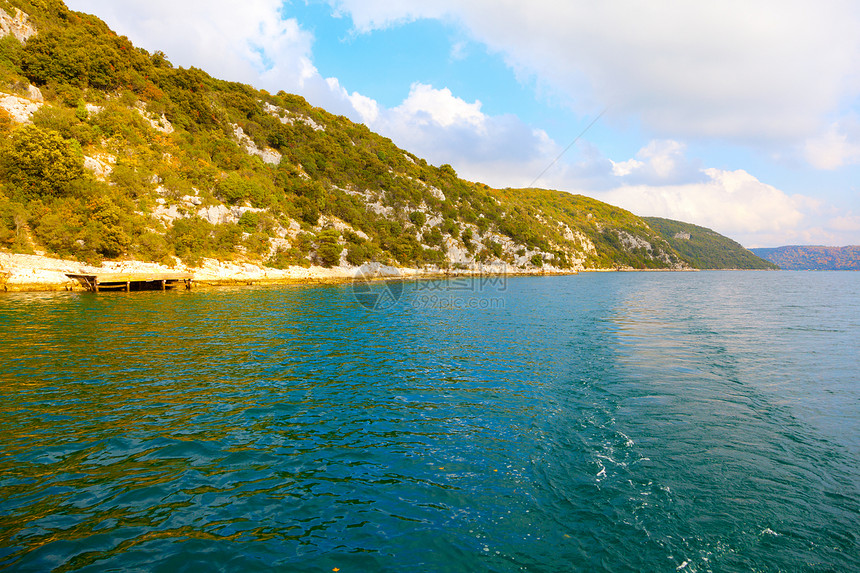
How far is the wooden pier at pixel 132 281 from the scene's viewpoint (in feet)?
122

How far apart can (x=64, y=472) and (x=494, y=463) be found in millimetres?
8991

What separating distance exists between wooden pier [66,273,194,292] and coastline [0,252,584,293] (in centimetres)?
147

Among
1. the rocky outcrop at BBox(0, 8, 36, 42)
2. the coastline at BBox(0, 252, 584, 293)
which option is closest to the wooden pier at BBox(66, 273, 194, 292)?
the coastline at BBox(0, 252, 584, 293)

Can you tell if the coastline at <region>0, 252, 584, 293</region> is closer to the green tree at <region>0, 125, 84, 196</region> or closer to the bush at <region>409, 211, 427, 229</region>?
the green tree at <region>0, 125, 84, 196</region>

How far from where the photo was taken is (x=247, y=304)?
33281mm

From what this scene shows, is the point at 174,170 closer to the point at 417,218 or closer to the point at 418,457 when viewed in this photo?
the point at 417,218

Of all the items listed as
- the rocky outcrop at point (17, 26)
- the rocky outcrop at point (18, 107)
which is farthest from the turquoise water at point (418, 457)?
the rocky outcrop at point (17, 26)

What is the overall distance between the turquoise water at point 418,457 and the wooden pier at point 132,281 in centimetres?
2194

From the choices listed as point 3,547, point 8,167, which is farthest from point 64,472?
point 8,167

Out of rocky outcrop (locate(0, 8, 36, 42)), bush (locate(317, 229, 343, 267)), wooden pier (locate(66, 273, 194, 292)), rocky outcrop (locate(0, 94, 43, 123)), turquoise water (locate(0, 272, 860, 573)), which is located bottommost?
turquoise water (locate(0, 272, 860, 573))

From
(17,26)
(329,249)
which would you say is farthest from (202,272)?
(17,26)

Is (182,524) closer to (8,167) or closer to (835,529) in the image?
(835,529)

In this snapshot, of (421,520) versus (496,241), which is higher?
(496,241)

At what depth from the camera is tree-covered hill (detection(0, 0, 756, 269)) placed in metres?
41.5
